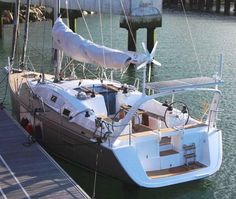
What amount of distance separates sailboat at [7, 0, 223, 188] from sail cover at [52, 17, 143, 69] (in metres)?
0.03

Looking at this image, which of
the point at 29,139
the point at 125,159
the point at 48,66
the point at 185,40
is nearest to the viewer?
the point at 125,159

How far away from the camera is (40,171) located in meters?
15.9

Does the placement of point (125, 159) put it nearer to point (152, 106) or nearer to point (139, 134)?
point (139, 134)

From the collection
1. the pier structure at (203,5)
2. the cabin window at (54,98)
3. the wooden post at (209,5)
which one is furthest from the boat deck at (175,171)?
the wooden post at (209,5)

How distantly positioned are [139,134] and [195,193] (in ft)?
9.04

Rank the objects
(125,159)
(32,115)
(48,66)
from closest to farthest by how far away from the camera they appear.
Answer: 1. (125,159)
2. (32,115)
3. (48,66)

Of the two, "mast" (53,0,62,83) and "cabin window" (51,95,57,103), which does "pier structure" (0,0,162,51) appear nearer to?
"mast" (53,0,62,83)

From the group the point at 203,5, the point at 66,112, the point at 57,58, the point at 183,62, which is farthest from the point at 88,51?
the point at 203,5

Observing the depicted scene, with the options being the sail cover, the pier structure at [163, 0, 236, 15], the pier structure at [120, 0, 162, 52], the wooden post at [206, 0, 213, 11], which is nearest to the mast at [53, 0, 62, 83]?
the sail cover

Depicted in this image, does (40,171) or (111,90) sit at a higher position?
(111,90)

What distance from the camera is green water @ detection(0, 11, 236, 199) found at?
1694cm

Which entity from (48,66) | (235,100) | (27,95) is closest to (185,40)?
(48,66)

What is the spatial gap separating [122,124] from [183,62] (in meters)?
26.2

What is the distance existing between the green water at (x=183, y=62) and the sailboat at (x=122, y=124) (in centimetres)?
82
